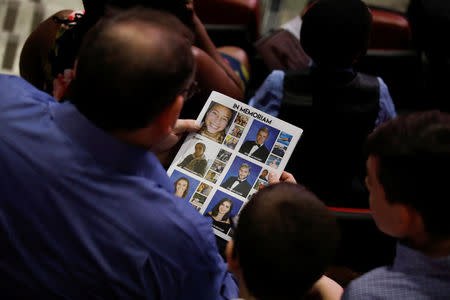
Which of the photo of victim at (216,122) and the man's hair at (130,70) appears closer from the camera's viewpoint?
the man's hair at (130,70)

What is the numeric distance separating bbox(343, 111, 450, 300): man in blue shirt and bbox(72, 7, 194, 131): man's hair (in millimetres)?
492

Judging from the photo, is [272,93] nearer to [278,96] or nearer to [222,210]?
[278,96]

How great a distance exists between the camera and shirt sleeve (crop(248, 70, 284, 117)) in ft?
4.63

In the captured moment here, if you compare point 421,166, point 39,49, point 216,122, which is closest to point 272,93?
point 216,122

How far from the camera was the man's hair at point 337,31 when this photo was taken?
4.23 feet

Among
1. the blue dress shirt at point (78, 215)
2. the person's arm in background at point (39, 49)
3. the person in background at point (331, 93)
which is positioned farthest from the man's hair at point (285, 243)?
the person's arm in background at point (39, 49)

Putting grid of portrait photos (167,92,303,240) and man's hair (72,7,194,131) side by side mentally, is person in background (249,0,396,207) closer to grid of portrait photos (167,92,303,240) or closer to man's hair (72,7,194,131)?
grid of portrait photos (167,92,303,240)

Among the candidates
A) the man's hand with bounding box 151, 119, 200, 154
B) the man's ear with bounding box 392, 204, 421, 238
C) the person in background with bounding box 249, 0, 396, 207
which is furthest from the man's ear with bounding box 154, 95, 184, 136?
the person in background with bounding box 249, 0, 396, 207

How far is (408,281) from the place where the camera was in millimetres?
872

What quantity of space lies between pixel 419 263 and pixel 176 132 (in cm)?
74

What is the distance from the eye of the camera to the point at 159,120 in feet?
2.54

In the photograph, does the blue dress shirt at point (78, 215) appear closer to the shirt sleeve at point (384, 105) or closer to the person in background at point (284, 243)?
the person in background at point (284, 243)

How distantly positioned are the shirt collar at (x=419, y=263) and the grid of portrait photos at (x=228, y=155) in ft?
1.37

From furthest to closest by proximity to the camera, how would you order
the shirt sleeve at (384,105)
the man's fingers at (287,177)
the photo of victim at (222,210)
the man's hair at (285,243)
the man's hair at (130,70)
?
the shirt sleeve at (384,105)
the man's fingers at (287,177)
the photo of victim at (222,210)
the man's hair at (285,243)
the man's hair at (130,70)
